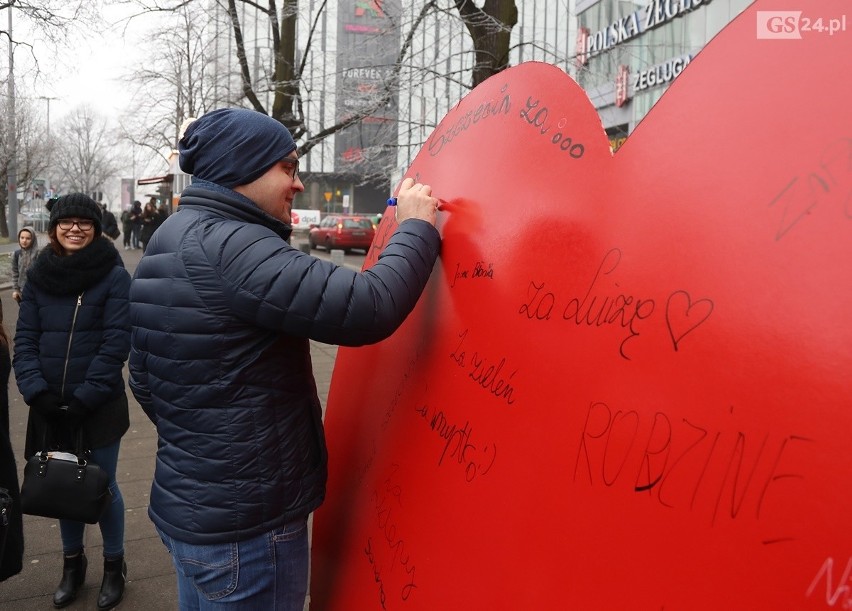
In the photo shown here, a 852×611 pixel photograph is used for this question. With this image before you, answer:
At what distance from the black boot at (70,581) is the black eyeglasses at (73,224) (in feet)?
4.74

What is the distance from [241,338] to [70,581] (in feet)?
7.84

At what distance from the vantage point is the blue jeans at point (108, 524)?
3.21 meters

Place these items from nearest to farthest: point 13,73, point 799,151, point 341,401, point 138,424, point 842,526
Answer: point 842,526 < point 799,151 < point 341,401 < point 138,424 < point 13,73

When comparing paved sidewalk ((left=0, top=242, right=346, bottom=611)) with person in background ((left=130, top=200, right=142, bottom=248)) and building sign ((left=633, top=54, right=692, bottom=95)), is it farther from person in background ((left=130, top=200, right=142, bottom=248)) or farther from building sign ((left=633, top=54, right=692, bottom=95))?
person in background ((left=130, top=200, right=142, bottom=248))

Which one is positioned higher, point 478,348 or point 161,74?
point 161,74

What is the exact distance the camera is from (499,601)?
4.56ft

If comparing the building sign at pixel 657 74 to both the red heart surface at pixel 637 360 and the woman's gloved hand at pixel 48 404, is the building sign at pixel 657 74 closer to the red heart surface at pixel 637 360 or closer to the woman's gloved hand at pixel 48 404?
the woman's gloved hand at pixel 48 404

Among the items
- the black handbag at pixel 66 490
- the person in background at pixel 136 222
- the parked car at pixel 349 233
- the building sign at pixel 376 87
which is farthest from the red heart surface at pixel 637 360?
the person in background at pixel 136 222

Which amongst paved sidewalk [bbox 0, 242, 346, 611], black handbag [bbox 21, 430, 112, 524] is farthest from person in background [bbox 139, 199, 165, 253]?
black handbag [bbox 21, 430, 112, 524]

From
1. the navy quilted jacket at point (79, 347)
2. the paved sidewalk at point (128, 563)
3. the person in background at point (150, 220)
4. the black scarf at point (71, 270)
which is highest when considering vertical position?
the person in background at point (150, 220)

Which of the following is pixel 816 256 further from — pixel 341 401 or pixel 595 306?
pixel 341 401

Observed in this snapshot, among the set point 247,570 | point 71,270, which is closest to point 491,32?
point 71,270

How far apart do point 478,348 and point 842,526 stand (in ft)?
2.63

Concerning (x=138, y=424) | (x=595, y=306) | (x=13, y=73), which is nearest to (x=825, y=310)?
(x=595, y=306)
